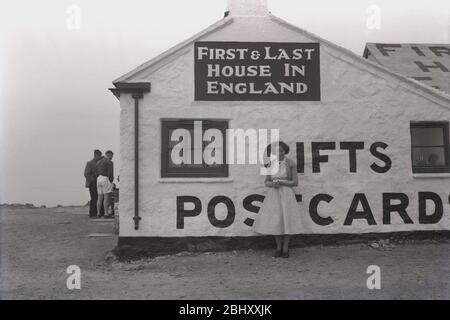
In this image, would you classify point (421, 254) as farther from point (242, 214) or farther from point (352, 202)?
point (242, 214)

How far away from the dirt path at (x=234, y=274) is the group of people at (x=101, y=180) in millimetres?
3915

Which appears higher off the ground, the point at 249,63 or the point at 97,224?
the point at 249,63

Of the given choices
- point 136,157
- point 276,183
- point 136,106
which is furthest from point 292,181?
point 136,106

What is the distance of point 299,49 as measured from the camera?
369 inches

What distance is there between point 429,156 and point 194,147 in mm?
4721

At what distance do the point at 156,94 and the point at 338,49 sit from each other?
360 centimetres

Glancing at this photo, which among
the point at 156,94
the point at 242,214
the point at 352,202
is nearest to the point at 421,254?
the point at 352,202

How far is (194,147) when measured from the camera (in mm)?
9188

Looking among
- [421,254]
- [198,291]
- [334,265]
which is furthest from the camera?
[421,254]

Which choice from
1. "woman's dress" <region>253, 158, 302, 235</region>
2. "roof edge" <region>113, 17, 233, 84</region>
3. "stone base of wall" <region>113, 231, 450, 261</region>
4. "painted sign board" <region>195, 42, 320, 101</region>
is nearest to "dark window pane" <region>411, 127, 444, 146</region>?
"stone base of wall" <region>113, 231, 450, 261</region>

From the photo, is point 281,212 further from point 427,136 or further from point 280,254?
point 427,136

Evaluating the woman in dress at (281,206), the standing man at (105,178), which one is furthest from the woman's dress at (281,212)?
the standing man at (105,178)

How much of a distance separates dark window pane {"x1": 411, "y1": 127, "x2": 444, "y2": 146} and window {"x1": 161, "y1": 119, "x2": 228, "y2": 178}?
3.91m
